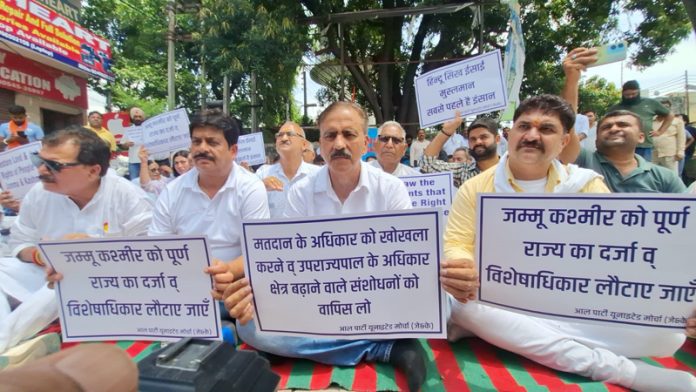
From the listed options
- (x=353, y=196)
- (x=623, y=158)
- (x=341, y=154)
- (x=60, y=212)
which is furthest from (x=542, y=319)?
(x=60, y=212)

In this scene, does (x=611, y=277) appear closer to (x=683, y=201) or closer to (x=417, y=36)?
(x=683, y=201)

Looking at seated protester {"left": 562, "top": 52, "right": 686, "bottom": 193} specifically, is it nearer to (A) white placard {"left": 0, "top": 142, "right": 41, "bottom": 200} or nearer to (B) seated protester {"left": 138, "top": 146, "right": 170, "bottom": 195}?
(B) seated protester {"left": 138, "top": 146, "right": 170, "bottom": 195}

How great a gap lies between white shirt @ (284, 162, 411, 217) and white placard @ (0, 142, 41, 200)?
2821mm

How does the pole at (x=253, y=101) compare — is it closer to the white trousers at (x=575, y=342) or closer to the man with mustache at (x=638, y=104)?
the man with mustache at (x=638, y=104)

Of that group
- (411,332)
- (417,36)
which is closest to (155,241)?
(411,332)

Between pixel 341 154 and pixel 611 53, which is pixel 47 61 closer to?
pixel 341 154

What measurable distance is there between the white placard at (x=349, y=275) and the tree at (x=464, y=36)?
998 cm

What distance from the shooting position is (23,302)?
2484 mm

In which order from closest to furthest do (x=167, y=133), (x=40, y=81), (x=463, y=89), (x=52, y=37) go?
(x=463, y=89), (x=167, y=133), (x=52, y=37), (x=40, y=81)

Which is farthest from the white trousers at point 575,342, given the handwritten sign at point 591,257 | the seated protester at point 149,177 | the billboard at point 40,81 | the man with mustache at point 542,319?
the billboard at point 40,81

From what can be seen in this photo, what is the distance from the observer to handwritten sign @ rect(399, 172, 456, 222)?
3.59 meters

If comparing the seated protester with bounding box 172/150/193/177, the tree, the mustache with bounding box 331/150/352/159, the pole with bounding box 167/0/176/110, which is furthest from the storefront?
the mustache with bounding box 331/150/352/159

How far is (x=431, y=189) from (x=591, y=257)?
192 centimetres

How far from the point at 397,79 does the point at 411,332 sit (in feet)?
45.6
